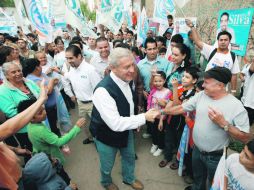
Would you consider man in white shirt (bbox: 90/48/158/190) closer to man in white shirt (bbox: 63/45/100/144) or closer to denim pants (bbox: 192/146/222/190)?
denim pants (bbox: 192/146/222/190)

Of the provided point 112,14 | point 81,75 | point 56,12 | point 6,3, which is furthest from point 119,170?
point 6,3

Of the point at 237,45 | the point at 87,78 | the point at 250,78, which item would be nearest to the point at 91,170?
the point at 87,78

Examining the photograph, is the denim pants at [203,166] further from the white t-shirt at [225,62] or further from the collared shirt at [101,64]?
the collared shirt at [101,64]

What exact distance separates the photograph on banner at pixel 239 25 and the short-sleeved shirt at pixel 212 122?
14.3 feet

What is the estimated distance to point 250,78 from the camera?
379cm

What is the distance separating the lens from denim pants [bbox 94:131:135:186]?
2.81m

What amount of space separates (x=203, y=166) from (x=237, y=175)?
0.96 m

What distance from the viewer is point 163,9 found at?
17.6ft

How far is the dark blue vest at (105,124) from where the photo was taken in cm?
235

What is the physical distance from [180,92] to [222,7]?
5101 millimetres

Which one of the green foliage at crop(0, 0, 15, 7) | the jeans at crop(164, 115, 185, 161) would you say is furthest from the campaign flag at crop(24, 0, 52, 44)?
the green foliage at crop(0, 0, 15, 7)

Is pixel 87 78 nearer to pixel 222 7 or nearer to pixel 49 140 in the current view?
pixel 49 140

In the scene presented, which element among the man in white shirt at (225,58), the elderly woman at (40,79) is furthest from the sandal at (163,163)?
the elderly woman at (40,79)

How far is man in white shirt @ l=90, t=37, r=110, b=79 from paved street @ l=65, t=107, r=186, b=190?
1628 millimetres
